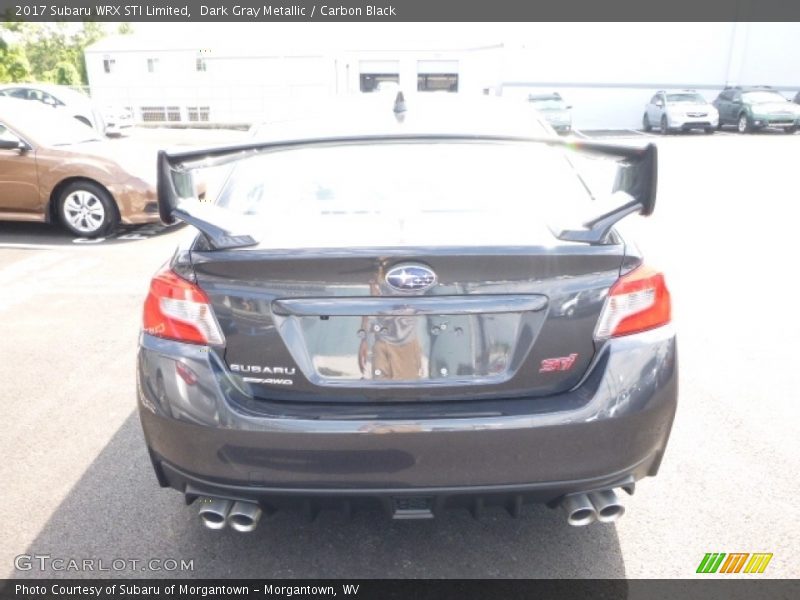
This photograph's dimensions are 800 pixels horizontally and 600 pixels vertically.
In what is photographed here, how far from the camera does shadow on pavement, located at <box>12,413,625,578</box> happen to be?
257 centimetres

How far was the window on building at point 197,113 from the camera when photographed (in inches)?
1480

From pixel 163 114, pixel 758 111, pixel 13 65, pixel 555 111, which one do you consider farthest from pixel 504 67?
pixel 13 65

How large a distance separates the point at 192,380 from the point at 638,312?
56.6 inches

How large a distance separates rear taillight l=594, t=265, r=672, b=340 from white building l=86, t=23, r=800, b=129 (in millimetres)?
33241

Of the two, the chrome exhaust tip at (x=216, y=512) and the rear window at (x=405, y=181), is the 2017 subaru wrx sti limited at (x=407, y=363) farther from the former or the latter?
the rear window at (x=405, y=181)

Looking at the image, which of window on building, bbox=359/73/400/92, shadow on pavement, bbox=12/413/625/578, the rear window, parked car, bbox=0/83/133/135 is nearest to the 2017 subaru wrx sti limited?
the rear window

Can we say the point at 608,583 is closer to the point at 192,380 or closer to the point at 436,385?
the point at 436,385

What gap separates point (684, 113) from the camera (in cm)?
2645

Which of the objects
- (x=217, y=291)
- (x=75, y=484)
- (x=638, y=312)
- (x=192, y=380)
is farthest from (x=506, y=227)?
(x=75, y=484)

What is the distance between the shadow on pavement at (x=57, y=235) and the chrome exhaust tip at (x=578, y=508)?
705 cm

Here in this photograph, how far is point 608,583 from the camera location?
→ 2494 millimetres

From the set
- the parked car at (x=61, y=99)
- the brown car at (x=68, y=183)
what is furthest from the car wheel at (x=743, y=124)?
the brown car at (x=68, y=183)

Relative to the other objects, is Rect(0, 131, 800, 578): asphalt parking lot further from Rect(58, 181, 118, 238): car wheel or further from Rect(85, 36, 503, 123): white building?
Rect(85, 36, 503, 123): white building

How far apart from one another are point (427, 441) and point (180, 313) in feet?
2.89
